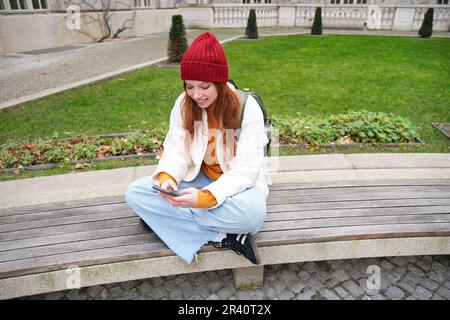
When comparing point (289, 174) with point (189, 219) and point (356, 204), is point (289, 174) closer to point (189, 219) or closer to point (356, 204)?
point (356, 204)

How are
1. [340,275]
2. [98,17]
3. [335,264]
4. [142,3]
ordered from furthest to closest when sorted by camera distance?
[142,3], [98,17], [335,264], [340,275]

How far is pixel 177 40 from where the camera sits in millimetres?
9867

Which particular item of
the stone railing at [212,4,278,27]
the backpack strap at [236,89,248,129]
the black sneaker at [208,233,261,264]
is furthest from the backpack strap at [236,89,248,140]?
the stone railing at [212,4,278,27]

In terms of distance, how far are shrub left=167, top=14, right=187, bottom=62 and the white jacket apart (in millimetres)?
7837

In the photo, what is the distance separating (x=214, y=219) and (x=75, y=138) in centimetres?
333

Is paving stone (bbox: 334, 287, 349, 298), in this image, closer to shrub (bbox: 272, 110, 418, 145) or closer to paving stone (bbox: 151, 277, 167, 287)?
paving stone (bbox: 151, 277, 167, 287)

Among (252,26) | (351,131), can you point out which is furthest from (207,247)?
(252,26)

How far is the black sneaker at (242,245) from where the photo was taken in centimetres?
229

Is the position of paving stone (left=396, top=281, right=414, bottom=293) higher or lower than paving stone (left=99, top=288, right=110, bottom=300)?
higher

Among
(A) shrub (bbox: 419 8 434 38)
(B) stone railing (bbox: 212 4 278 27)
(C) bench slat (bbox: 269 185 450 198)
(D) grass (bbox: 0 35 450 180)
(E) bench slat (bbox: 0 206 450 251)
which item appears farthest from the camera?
(B) stone railing (bbox: 212 4 278 27)

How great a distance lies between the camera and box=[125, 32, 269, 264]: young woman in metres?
2.13

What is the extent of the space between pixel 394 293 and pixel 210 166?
5.55 feet

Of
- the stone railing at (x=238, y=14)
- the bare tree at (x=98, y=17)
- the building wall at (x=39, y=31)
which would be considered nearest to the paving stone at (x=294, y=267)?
the building wall at (x=39, y=31)

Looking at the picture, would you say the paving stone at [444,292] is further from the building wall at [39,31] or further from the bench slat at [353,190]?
the building wall at [39,31]
